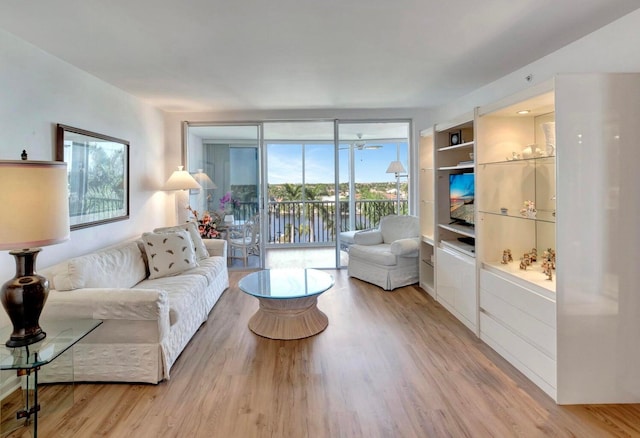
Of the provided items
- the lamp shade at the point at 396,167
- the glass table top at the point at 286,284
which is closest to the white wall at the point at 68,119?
the glass table top at the point at 286,284

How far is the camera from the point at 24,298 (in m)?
1.82

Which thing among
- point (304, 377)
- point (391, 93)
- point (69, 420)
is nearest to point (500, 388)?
point (304, 377)

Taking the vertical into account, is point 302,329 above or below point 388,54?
below

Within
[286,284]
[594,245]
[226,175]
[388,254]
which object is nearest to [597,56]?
[594,245]

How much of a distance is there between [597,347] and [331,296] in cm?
256

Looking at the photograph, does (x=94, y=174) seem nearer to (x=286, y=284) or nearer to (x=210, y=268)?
(x=210, y=268)

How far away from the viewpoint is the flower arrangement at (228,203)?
17.9 ft

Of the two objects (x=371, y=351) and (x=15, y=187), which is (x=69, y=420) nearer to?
(x=15, y=187)

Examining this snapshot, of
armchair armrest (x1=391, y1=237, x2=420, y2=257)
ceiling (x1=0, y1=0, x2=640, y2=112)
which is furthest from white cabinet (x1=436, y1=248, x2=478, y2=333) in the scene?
ceiling (x1=0, y1=0, x2=640, y2=112)

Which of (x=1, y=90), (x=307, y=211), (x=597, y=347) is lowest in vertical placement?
(x=597, y=347)

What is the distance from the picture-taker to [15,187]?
1637mm

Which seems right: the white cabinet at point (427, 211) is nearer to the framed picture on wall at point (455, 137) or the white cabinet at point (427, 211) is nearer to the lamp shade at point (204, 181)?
the framed picture on wall at point (455, 137)

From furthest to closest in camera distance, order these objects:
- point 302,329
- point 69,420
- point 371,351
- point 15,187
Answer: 1. point 302,329
2. point 371,351
3. point 69,420
4. point 15,187

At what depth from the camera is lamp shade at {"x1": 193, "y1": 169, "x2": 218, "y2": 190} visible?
5.38m
